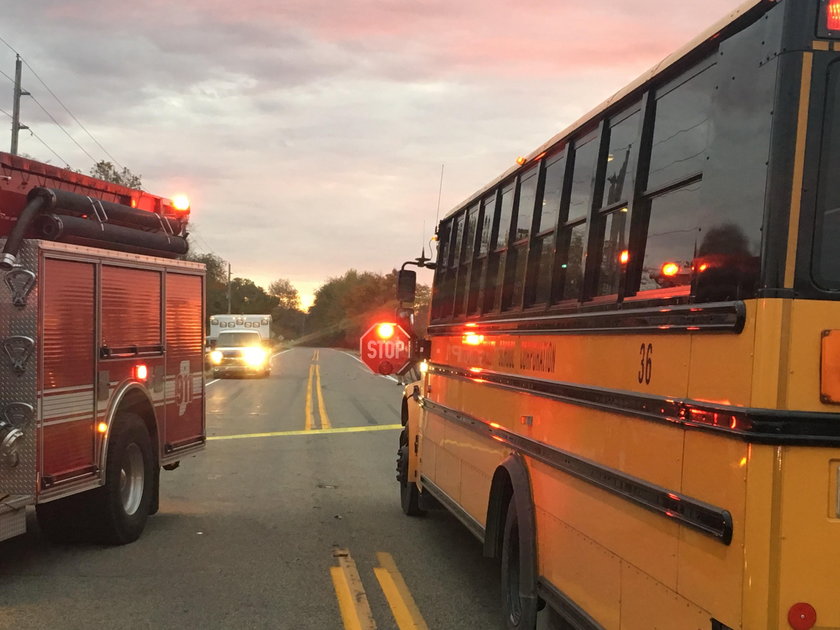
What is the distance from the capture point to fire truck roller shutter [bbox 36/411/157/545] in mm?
7461

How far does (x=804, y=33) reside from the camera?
284cm

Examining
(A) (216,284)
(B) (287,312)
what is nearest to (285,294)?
(B) (287,312)

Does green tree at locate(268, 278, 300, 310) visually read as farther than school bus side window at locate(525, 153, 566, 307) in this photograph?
Yes

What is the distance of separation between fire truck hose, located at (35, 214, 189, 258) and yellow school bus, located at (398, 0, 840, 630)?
385 centimetres

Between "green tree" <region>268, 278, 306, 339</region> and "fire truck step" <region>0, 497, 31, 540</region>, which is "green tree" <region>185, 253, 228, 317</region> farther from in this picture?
"fire truck step" <region>0, 497, 31, 540</region>

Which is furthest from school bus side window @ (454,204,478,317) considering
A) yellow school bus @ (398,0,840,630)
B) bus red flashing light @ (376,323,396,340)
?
yellow school bus @ (398,0,840,630)

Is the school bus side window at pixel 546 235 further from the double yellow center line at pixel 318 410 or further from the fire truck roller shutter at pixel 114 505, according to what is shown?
the double yellow center line at pixel 318 410

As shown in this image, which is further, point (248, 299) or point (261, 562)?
point (248, 299)

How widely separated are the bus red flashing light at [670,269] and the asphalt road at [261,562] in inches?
119

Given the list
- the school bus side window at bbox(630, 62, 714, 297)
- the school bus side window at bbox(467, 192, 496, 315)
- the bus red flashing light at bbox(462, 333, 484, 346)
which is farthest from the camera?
the school bus side window at bbox(467, 192, 496, 315)

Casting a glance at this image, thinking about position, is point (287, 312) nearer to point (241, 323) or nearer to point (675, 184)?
point (241, 323)

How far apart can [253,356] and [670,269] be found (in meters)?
31.8

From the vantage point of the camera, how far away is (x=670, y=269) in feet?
11.8

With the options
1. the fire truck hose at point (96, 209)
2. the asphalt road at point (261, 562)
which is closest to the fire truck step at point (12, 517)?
the asphalt road at point (261, 562)
